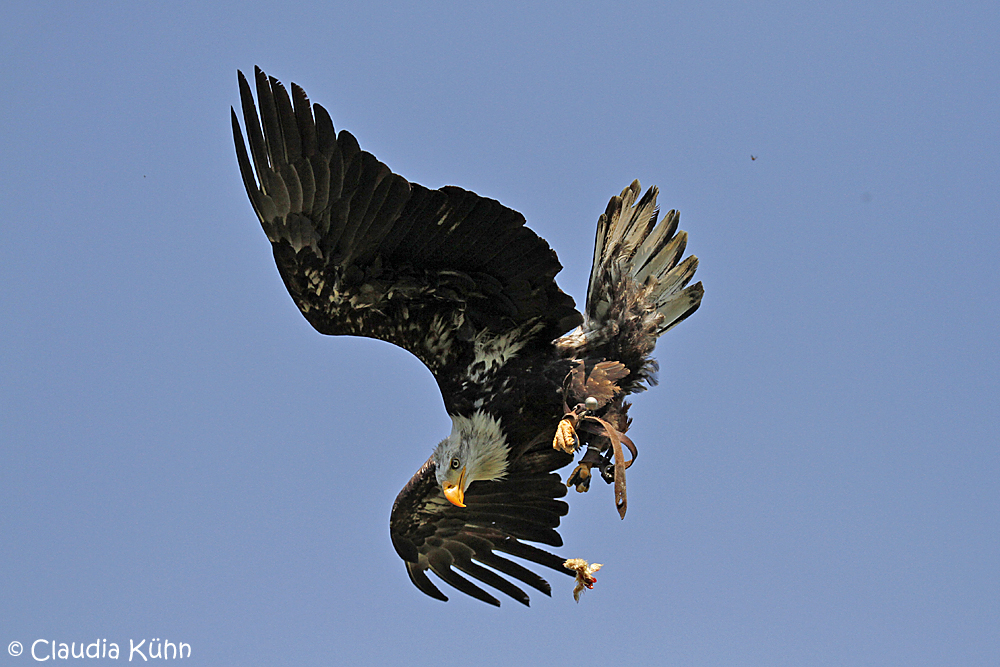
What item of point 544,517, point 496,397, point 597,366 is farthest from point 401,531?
point 597,366

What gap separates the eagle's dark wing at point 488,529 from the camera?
7895 mm

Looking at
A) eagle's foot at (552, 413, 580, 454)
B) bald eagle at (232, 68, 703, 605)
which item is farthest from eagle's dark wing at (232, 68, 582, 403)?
eagle's foot at (552, 413, 580, 454)

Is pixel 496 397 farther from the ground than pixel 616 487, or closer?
farther from the ground

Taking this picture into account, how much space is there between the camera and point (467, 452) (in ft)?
22.5

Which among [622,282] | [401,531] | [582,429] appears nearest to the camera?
[582,429]

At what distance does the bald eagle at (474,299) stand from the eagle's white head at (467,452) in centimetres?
1

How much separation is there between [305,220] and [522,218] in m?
1.30

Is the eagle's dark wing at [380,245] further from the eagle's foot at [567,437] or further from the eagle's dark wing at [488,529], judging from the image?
the eagle's dark wing at [488,529]

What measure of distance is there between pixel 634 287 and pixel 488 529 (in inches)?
97.3

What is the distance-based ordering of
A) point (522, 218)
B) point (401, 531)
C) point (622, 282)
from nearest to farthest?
point (522, 218), point (622, 282), point (401, 531)

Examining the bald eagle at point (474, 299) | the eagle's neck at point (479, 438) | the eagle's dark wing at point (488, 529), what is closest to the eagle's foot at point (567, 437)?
the bald eagle at point (474, 299)

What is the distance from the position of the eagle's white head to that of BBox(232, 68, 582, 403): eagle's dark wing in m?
0.48

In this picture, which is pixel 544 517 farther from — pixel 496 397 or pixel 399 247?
pixel 399 247

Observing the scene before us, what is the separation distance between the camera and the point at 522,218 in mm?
6000
